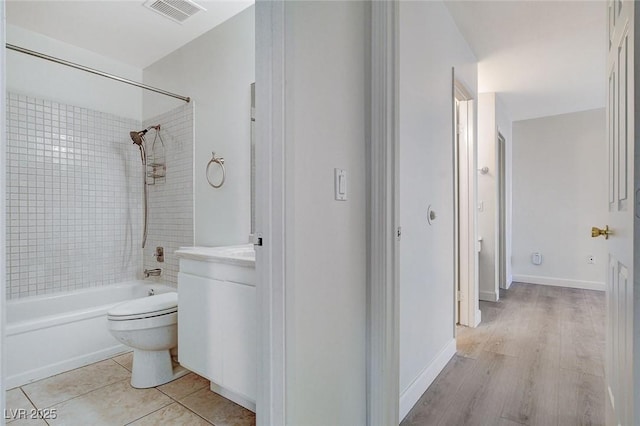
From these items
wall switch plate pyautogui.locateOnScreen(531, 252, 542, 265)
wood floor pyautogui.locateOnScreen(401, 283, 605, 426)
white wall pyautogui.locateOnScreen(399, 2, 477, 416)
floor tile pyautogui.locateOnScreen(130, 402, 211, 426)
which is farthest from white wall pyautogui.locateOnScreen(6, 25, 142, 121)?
wall switch plate pyautogui.locateOnScreen(531, 252, 542, 265)

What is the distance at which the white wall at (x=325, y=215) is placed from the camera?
102cm

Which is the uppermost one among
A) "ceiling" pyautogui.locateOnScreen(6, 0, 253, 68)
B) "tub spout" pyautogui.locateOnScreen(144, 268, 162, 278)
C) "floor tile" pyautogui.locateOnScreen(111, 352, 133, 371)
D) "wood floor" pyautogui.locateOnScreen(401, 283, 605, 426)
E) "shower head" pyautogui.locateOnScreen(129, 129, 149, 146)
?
"ceiling" pyautogui.locateOnScreen(6, 0, 253, 68)

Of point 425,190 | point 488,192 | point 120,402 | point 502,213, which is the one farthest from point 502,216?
point 120,402

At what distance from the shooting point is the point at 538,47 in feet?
9.03

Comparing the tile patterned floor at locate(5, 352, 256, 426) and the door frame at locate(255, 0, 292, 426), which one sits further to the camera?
the tile patterned floor at locate(5, 352, 256, 426)

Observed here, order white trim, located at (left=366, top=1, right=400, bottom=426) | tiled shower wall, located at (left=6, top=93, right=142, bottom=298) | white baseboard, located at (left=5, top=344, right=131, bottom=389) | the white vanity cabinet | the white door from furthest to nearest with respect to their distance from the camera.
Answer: tiled shower wall, located at (left=6, top=93, right=142, bottom=298) < white baseboard, located at (left=5, top=344, right=131, bottom=389) < the white vanity cabinet < white trim, located at (left=366, top=1, right=400, bottom=426) < the white door

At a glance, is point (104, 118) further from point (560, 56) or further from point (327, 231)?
point (560, 56)

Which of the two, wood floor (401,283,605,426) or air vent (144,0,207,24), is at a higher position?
air vent (144,0,207,24)

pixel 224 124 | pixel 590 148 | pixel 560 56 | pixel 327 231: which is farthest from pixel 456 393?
pixel 590 148

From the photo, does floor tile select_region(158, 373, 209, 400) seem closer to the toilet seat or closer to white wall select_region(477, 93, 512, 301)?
the toilet seat

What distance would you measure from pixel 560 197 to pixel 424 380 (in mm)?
3954

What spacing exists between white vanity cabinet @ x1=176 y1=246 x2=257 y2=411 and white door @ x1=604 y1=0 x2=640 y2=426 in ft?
4.20

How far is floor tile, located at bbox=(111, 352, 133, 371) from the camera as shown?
2320mm

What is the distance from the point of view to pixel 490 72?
3.27 meters
